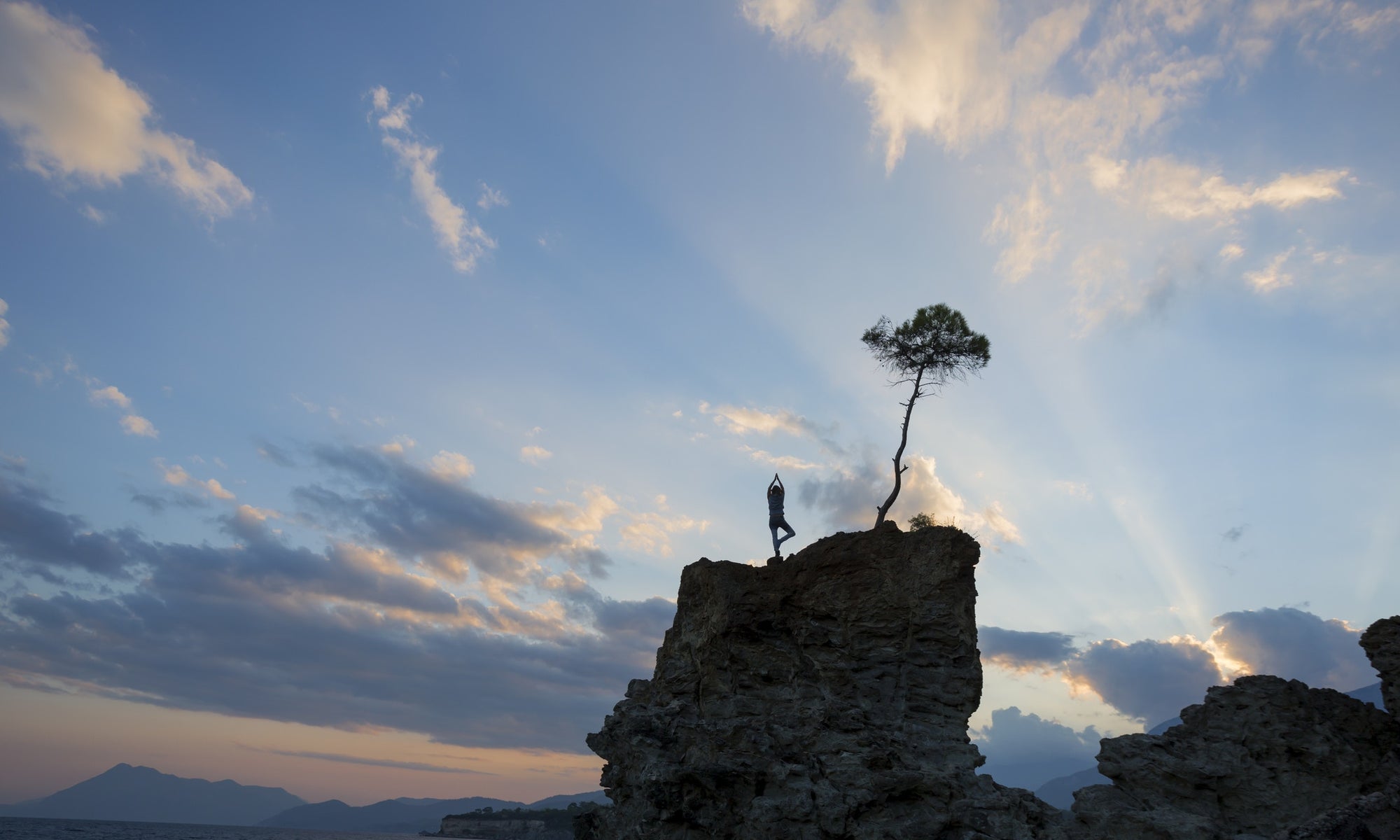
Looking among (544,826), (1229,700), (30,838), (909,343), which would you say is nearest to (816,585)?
(909,343)

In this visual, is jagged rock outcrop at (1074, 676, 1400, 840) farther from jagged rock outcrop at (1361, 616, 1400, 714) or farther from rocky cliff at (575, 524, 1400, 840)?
jagged rock outcrop at (1361, 616, 1400, 714)

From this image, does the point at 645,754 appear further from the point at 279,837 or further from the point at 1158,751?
the point at 279,837

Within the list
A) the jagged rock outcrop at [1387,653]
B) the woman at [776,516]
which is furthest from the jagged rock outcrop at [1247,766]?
the woman at [776,516]

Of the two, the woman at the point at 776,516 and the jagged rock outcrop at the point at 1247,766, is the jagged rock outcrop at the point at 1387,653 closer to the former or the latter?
the jagged rock outcrop at the point at 1247,766

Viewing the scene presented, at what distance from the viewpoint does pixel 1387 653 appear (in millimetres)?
22281

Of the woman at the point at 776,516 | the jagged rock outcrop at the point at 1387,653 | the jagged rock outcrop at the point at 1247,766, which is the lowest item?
the jagged rock outcrop at the point at 1247,766

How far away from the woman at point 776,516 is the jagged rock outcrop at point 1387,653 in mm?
17936

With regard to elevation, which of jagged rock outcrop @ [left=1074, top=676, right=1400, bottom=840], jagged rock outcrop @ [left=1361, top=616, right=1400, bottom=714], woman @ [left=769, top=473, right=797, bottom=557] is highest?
woman @ [left=769, top=473, right=797, bottom=557]

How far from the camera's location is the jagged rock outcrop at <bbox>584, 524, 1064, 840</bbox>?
21703 mm

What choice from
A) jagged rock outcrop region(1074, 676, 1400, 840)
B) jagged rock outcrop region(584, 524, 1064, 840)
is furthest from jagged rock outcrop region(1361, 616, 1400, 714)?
→ jagged rock outcrop region(584, 524, 1064, 840)

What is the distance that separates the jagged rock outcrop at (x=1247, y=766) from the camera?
23.2 meters

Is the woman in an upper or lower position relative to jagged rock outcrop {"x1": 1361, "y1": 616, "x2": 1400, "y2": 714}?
upper

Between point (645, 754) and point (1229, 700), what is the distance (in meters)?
19.8

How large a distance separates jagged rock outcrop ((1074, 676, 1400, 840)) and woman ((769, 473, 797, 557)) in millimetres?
12853
